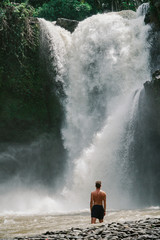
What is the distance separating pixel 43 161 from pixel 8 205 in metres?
3.08

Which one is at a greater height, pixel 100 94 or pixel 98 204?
pixel 100 94

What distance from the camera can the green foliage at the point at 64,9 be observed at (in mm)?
27953

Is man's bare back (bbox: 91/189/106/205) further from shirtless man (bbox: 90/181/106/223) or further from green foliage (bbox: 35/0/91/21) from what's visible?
green foliage (bbox: 35/0/91/21)

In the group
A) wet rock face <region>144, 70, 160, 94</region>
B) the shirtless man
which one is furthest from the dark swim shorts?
wet rock face <region>144, 70, 160, 94</region>

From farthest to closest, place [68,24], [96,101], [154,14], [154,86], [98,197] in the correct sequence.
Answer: [68,24]
[154,14]
[96,101]
[154,86]
[98,197]

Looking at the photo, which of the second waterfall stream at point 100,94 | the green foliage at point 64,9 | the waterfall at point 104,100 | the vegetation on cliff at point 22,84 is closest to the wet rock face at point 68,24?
the second waterfall stream at point 100,94

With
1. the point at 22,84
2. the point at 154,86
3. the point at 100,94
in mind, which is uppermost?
the point at 22,84

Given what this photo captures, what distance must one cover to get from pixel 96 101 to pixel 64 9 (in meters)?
13.5

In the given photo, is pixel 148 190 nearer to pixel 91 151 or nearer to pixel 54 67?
pixel 91 151

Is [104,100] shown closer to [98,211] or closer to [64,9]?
[98,211]

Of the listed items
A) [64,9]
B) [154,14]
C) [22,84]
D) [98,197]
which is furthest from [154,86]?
[64,9]

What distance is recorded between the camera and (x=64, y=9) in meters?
28.2

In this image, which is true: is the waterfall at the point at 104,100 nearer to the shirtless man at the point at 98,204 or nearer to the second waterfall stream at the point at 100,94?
the second waterfall stream at the point at 100,94

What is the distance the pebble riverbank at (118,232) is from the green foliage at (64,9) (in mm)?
23944
